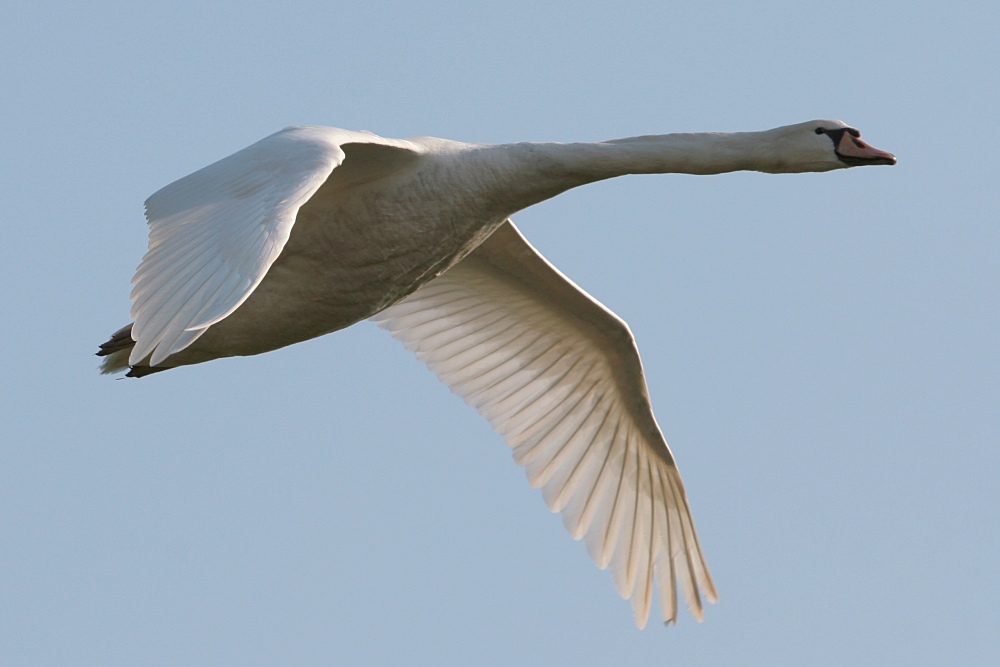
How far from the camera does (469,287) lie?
1475cm

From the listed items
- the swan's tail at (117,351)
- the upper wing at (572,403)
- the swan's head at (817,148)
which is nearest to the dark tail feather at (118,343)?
the swan's tail at (117,351)

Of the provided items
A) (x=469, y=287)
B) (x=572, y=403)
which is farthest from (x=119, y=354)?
(x=572, y=403)

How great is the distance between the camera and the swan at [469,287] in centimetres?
963

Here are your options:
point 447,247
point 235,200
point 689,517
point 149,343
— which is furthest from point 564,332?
point 149,343

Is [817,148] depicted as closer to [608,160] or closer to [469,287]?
[608,160]

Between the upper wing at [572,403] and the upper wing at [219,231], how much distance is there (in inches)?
148

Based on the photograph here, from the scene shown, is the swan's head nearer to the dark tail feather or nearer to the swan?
the swan

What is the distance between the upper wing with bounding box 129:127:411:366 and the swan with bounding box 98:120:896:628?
0.01 meters

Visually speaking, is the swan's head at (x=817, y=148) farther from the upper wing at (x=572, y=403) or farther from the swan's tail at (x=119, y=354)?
the swan's tail at (x=119, y=354)

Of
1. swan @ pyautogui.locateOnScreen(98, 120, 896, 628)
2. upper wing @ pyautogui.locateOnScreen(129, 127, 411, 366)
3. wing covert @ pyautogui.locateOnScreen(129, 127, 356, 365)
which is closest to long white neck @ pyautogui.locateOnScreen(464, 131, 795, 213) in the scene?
swan @ pyautogui.locateOnScreen(98, 120, 896, 628)

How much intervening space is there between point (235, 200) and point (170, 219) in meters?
0.39

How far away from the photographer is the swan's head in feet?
38.8

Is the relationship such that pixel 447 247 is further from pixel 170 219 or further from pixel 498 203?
pixel 170 219

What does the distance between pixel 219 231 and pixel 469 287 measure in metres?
5.28
